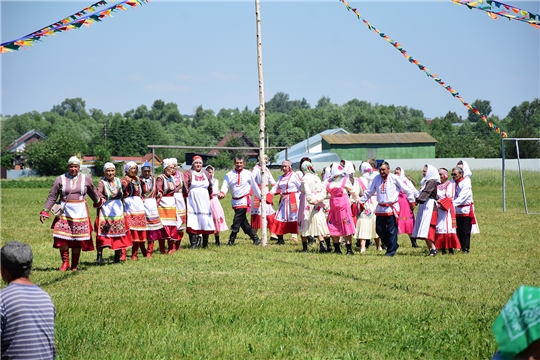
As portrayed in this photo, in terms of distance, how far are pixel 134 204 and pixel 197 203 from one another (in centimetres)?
280

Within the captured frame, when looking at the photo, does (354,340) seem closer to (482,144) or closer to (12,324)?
(12,324)

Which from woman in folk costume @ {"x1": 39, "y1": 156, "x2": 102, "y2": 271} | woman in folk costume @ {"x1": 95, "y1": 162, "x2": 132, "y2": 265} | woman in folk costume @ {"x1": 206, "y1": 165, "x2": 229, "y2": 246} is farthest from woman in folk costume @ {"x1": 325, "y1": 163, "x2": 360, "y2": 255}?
woman in folk costume @ {"x1": 39, "y1": 156, "x2": 102, "y2": 271}

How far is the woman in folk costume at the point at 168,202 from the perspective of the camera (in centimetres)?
1605

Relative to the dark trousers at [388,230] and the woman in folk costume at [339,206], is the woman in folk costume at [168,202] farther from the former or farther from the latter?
the dark trousers at [388,230]

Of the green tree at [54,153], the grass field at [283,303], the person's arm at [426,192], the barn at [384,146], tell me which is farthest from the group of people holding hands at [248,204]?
the barn at [384,146]

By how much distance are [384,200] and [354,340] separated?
25.1 feet

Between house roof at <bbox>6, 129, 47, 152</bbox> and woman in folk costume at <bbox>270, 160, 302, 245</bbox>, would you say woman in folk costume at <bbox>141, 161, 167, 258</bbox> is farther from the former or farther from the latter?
house roof at <bbox>6, 129, 47, 152</bbox>

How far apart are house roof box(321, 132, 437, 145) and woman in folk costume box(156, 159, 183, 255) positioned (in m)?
75.4

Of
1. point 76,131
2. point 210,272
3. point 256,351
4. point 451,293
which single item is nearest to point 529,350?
point 256,351

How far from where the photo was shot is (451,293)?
10859mm

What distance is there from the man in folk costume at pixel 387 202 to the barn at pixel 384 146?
75.4m

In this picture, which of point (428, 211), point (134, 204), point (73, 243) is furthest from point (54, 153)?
point (73, 243)

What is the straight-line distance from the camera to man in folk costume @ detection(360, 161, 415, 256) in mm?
15484

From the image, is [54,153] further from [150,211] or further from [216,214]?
[150,211]
